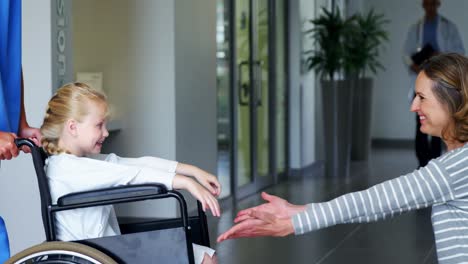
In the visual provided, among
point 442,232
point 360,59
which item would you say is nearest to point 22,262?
point 442,232

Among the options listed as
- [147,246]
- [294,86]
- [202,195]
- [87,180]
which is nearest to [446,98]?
[202,195]

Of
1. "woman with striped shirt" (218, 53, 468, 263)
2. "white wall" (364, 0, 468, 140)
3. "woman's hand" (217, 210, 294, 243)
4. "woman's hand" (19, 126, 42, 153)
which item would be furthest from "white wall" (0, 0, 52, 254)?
"white wall" (364, 0, 468, 140)

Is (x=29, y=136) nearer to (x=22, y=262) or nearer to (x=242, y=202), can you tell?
(x=22, y=262)

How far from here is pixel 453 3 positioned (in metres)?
13.2

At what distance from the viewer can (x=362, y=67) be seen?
9.79 meters

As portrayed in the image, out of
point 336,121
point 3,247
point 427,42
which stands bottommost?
point 336,121

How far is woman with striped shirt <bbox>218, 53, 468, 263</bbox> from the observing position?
2.07 m

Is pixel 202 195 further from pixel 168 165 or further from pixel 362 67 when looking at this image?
pixel 362 67

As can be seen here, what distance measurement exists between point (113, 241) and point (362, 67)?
25.0ft

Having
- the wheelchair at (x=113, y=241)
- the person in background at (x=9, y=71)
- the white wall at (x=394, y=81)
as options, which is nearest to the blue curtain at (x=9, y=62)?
the person in background at (x=9, y=71)

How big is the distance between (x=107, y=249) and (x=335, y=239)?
11.1ft

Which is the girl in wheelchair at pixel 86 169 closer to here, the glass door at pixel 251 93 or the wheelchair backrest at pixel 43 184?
the wheelchair backrest at pixel 43 184

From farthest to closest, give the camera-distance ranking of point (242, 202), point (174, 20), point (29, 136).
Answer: point (242, 202)
point (174, 20)
point (29, 136)

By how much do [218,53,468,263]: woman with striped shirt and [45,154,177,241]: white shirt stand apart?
16.8 inches
